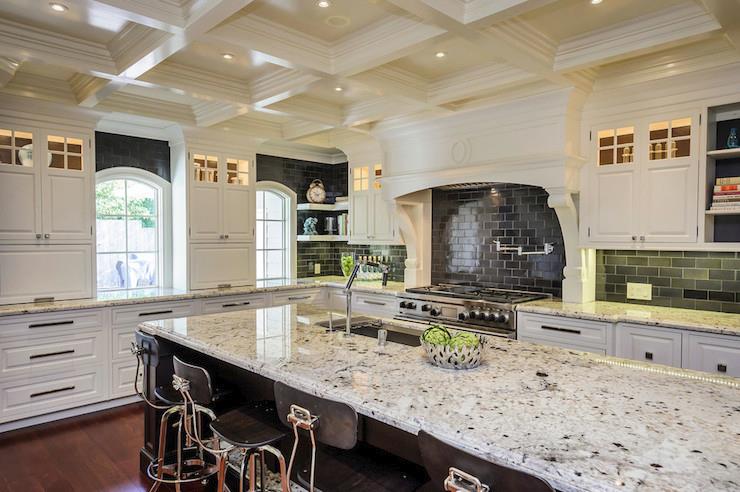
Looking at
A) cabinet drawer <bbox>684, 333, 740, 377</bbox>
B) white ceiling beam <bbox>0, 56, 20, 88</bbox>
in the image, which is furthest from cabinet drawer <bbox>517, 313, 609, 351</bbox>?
white ceiling beam <bbox>0, 56, 20, 88</bbox>

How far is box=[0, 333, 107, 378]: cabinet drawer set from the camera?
3842 mm

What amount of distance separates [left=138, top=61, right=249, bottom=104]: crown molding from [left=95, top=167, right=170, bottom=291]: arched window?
173 cm

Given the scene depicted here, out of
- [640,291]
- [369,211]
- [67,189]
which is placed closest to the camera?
[640,291]

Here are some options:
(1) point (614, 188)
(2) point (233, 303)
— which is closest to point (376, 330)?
(1) point (614, 188)

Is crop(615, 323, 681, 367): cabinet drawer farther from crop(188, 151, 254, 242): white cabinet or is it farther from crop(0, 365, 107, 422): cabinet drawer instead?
crop(0, 365, 107, 422): cabinet drawer

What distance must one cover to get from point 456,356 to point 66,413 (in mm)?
3695

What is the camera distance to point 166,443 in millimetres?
3139

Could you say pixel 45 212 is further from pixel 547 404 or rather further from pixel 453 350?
pixel 547 404

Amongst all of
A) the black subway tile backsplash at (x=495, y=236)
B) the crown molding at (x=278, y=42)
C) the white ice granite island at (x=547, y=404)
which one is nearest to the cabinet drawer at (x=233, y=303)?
the black subway tile backsplash at (x=495, y=236)

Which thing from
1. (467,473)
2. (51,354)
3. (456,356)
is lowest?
(51,354)

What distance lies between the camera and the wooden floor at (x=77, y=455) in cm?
304

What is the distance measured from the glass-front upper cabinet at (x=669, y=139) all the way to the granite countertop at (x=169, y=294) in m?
2.62

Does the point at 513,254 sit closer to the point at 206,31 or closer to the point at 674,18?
the point at 674,18

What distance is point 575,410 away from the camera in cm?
162
